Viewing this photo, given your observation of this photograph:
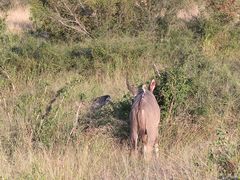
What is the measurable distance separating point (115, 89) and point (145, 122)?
3.88m

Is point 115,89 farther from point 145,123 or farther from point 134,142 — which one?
point 145,123

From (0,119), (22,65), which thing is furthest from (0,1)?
(0,119)

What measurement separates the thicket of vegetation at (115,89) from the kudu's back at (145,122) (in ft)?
0.79

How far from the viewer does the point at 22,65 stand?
37.9 ft

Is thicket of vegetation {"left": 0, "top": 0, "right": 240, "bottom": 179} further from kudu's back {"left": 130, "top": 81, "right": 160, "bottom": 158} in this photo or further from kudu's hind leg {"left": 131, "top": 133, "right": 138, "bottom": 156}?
kudu's back {"left": 130, "top": 81, "right": 160, "bottom": 158}

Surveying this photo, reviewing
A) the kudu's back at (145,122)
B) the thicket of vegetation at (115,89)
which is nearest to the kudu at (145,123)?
the kudu's back at (145,122)

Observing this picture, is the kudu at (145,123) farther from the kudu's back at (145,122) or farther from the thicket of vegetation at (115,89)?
the thicket of vegetation at (115,89)

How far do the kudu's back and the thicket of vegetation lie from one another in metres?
0.24

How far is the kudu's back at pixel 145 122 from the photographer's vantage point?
21.4 ft

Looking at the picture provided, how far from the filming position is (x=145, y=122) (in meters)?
6.54

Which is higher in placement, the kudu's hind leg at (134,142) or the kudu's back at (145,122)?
the kudu's back at (145,122)

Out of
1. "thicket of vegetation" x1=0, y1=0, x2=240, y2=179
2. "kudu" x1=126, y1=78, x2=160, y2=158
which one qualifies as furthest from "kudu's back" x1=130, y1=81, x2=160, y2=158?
"thicket of vegetation" x1=0, y1=0, x2=240, y2=179

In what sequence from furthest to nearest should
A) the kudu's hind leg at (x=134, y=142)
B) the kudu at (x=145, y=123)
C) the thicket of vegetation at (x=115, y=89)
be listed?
1. the kudu's hind leg at (x=134, y=142)
2. the kudu at (x=145, y=123)
3. the thicket of vegetation at (x=115, y=89)

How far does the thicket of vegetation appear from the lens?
6109mm
